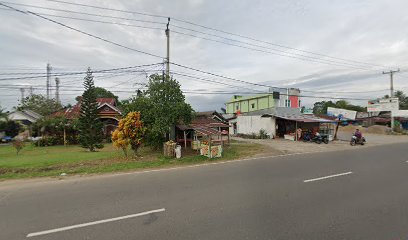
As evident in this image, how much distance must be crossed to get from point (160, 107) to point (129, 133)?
2521 mm

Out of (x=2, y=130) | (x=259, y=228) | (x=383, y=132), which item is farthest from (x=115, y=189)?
(x=383, y=132)

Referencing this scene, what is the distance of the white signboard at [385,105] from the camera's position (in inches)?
1615

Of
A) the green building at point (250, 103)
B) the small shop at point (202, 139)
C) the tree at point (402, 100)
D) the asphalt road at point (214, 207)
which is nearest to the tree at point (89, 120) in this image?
the small shop at point (202, 139)

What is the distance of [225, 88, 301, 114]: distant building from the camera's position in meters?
40.1

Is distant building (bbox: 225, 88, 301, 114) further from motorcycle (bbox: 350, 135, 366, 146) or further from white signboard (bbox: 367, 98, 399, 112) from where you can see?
motorcycle (bbox: 350, 135, 366, 146)

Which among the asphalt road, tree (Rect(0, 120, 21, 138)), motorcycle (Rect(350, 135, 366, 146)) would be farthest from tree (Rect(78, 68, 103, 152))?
motorcycle (Rect(350, 135, 366, 146))

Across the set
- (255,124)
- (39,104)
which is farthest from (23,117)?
(255,124)

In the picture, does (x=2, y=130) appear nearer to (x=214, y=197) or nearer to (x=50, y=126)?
(x=50, y=126)

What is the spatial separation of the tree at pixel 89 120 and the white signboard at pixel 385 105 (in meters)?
44.9

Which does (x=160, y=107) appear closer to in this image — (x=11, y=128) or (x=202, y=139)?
(x=202, y=139)

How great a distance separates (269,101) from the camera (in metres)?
40.7

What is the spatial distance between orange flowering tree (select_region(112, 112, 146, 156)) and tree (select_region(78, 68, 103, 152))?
8.20m

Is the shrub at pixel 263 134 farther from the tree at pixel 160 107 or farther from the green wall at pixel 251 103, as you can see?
the tree at pixel 160 107

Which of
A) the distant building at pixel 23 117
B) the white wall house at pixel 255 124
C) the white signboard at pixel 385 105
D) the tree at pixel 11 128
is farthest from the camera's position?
the white signboard at pixel 385 105
